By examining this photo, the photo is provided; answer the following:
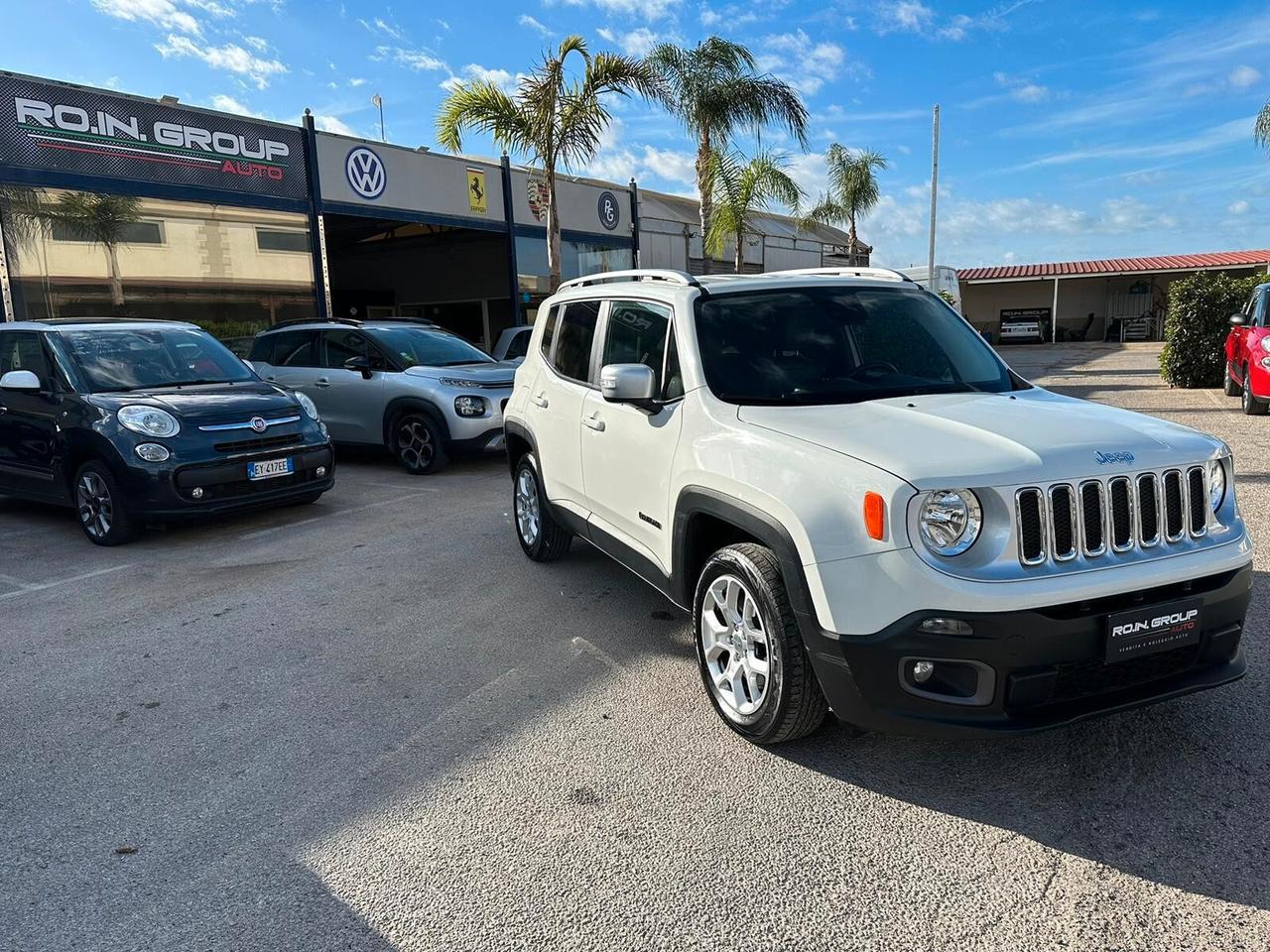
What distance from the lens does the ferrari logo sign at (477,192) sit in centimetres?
A: 1767

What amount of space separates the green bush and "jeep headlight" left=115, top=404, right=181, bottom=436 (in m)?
15.3

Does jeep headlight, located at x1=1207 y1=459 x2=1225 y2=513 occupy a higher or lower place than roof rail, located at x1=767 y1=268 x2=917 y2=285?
lower

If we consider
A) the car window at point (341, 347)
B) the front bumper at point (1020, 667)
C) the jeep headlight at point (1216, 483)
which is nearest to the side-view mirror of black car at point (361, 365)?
the car window at point (341, 347)

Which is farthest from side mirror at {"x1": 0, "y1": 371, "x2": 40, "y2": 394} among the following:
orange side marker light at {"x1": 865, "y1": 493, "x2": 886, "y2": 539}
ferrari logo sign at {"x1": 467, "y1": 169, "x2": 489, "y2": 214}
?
ferrari logo sign at {"x1": 467, "y1": 169, "x2": 489, "y2": 214}

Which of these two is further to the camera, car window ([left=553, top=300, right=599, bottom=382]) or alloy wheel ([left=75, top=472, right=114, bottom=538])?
alloy wheel ([left=75, top=472, right=114, bottom=538])

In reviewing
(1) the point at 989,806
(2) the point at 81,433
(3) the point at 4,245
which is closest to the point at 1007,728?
(1) the point at 989,806

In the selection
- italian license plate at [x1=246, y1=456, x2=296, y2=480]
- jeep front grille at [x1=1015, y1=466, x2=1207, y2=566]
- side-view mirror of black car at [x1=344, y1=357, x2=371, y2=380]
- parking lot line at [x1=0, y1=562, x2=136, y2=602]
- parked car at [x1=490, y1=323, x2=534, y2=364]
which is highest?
parked car at [x1=490, y1=323, x2=534, y2=364]

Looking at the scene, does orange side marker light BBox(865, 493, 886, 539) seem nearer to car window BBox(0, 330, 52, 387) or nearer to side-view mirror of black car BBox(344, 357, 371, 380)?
car window BBox(0, 330, 52, 387)

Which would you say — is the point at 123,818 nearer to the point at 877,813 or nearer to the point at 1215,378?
the point at 877,813

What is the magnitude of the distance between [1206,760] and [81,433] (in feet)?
24.0

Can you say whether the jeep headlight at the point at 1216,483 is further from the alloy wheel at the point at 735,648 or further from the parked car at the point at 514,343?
the parked car at the point at 514,343

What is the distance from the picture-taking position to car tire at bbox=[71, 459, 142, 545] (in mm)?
6578

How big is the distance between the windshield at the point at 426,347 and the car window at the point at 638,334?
218 inches

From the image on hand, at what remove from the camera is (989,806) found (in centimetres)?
289
